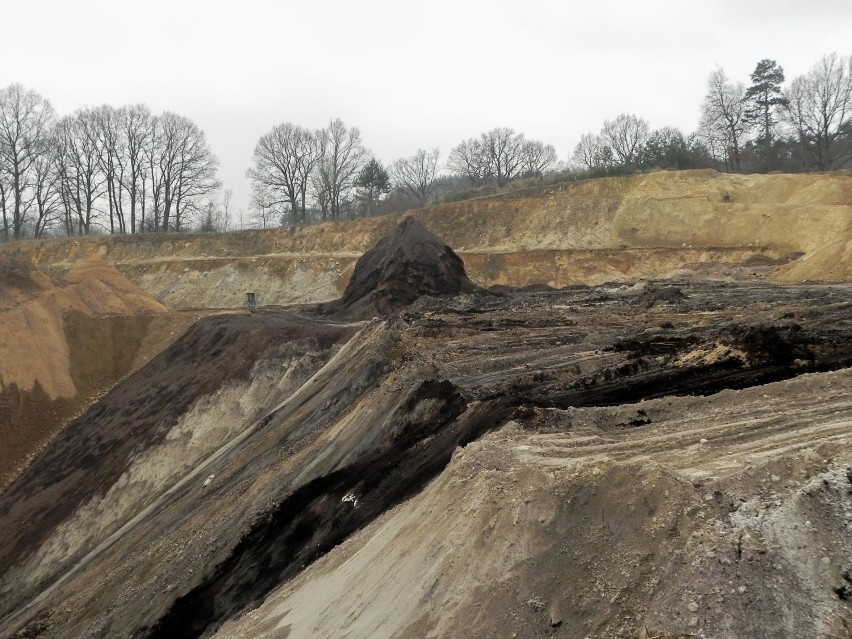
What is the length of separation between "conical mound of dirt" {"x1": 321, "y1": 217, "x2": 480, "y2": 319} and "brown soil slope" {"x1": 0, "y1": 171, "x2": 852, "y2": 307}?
10.6m

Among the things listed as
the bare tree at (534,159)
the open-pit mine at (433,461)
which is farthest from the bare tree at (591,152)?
the open-pit mine at (433,461)

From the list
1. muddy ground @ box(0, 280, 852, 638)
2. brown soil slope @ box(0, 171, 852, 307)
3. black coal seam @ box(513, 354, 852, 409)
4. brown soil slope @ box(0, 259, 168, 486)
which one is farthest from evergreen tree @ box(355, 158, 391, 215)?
black coal seam @ box(513, 354, 852, 409)

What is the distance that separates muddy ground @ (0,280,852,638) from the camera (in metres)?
4.33

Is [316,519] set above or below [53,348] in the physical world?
below

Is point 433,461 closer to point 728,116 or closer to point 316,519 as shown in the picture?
point 316,519

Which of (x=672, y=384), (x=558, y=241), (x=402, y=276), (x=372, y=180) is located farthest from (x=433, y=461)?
(x=372, y=180)

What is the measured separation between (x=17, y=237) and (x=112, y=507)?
46959 millimetres

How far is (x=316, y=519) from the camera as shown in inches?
328

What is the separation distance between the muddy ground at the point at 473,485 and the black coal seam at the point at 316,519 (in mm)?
38

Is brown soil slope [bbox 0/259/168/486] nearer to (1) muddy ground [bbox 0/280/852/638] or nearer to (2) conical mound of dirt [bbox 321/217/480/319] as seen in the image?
(1) muddy ground [bbox 0/280/852/638]

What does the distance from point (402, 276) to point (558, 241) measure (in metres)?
17.7

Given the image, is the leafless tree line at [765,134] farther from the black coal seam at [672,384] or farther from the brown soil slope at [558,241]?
the black coal seam at [672,384]

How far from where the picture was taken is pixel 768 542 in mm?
4199

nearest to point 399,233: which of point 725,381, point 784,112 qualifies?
point 725,381
